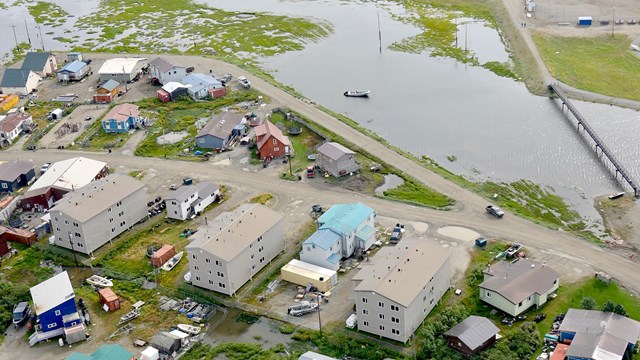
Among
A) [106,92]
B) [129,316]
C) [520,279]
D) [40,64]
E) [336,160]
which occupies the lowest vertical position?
[129,316]

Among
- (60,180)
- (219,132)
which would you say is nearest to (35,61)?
(219,132)

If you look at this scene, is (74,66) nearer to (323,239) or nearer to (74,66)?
(74,66)

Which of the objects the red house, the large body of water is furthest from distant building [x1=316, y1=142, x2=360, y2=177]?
the large body of water

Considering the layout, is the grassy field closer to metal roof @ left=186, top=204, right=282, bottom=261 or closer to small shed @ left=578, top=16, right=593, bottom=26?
small shed @ left=578, top=16, right=593, bottom=26

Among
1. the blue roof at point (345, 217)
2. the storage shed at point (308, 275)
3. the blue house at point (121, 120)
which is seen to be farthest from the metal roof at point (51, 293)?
the blue house at point (121, 120)

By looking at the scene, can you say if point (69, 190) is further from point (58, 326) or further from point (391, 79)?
point (391, 79)

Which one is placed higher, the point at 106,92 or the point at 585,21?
the point at 106,92
